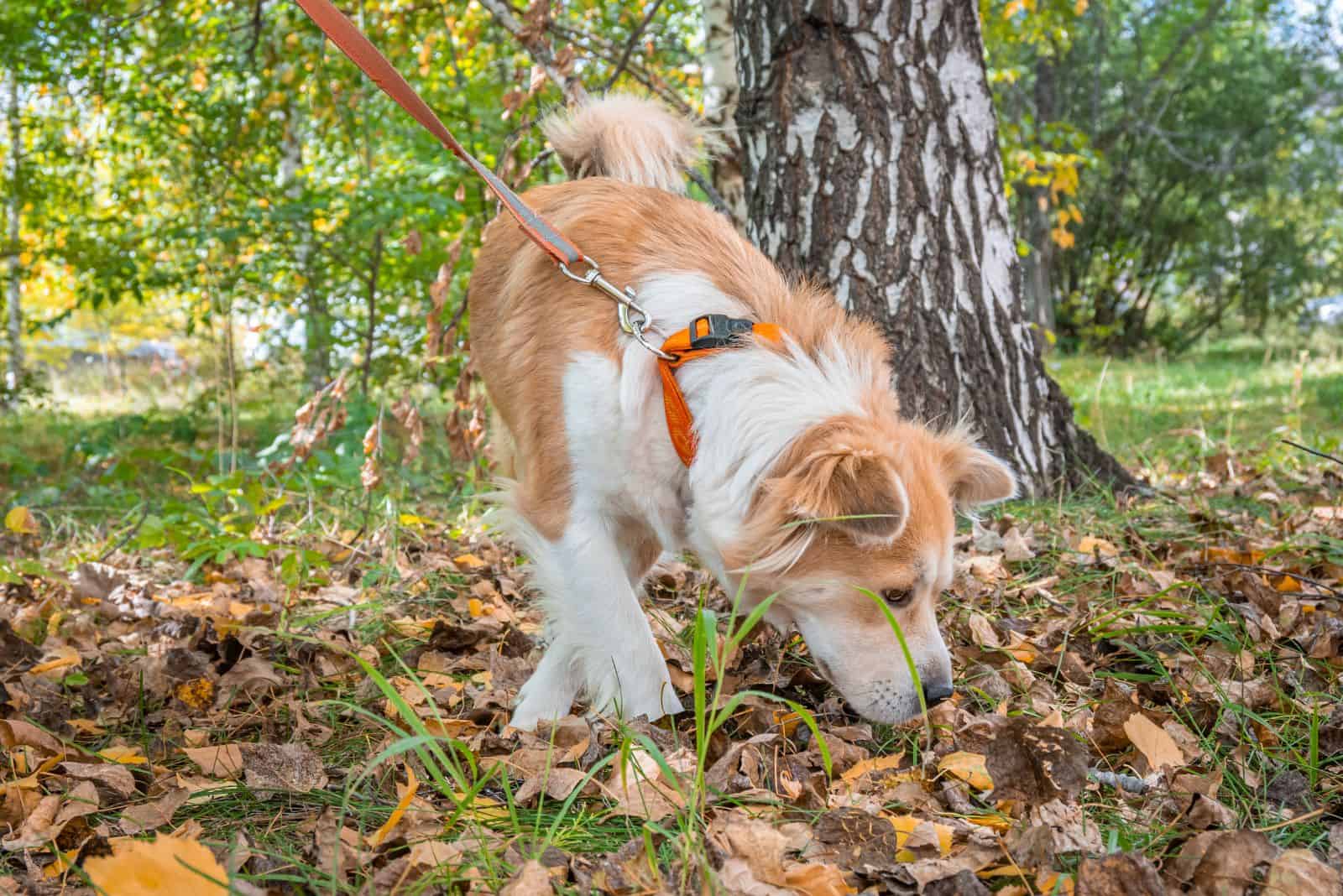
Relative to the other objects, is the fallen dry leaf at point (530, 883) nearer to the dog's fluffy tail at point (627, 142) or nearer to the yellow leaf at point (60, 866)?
the yellow leaf at point (60, 866)

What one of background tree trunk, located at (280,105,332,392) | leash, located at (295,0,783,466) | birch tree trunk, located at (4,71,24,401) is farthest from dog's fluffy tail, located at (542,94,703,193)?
birch tree trunk, located at (4,71,24,401)

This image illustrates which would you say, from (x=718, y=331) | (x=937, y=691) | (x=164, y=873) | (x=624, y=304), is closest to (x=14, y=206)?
(x=624, y=304)

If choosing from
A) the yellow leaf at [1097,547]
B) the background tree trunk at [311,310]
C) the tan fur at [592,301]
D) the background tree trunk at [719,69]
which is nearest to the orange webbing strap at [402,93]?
the tan fur at [592,301]

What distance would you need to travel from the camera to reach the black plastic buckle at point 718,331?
2605mm

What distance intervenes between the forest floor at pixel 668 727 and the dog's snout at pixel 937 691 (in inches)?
3.0

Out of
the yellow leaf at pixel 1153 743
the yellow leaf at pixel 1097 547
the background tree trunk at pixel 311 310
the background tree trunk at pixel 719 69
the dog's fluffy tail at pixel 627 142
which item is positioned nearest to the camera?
the yellow leaf at pixel 1153 743

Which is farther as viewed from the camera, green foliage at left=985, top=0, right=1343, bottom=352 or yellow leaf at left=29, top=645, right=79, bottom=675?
green foliage at left=985, top=0, right=1343, bottom=352

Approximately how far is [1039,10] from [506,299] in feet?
25.4

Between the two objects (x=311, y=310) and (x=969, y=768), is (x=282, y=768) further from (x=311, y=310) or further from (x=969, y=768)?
(x=311, y=310)

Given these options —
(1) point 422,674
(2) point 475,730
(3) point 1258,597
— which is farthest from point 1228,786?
(1) point 422,674

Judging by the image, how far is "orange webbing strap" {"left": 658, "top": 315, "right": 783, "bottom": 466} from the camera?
2604 mm

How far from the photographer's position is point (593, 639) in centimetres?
276

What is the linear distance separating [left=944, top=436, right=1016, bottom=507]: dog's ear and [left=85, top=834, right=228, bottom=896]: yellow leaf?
193 centimetres

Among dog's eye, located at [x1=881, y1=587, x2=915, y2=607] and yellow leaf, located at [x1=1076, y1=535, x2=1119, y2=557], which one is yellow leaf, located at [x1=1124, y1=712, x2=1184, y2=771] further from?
yellow leaf, located at [x1=1076, y1=535, x2=1119, y2=557]
